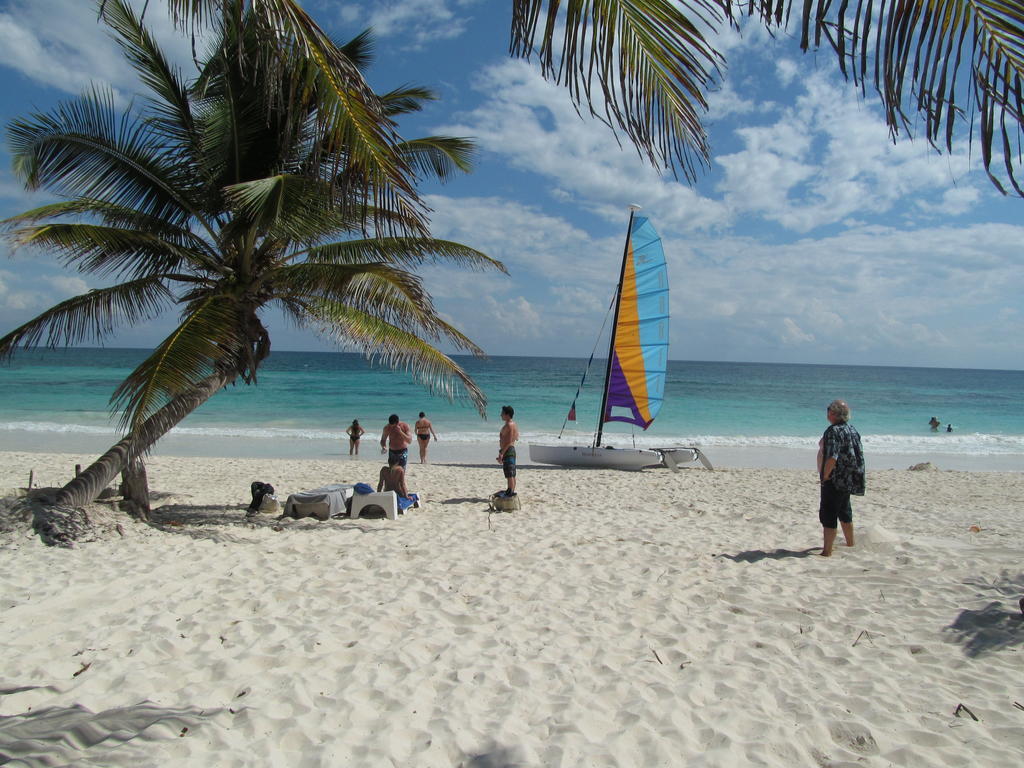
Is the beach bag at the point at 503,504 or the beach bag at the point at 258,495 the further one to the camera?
the beach bag at the point at 503,504

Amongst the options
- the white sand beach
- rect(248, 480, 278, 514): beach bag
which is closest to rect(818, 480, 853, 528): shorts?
the white sand beach

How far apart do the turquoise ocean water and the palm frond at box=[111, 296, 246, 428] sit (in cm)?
1019

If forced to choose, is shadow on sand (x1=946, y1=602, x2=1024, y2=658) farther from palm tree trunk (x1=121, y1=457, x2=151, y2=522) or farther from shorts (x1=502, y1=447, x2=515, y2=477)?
palm tree trunk (x1=121, y1=457, x2=151, y2=522)

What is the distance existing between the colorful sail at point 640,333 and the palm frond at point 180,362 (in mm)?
9007

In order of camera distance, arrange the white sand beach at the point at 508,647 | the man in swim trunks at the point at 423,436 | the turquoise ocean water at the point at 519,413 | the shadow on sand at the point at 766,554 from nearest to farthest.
→ the white sand beach at the point at 508,647, the shadow on sand at the point at 766,554, the man in swim trunks at the point at 423,436, the turquoise ocean water at the point at 519,413

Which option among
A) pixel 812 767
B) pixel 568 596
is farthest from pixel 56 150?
pixel 812 767

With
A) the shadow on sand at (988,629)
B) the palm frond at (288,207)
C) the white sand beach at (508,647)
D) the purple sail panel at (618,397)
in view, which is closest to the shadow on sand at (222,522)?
the white sand beach at (508,647)

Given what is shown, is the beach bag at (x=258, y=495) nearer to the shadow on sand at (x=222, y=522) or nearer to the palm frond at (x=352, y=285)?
the shadow on sand at (x=222, y=522)

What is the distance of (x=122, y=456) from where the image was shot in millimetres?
Result: 6031

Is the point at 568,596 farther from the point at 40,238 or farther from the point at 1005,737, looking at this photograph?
the point at 40,238

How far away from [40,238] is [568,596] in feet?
17.9

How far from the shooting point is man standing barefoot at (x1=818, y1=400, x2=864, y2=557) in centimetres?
523

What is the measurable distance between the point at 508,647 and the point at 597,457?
973 cm

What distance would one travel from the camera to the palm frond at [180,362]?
15.1ft
